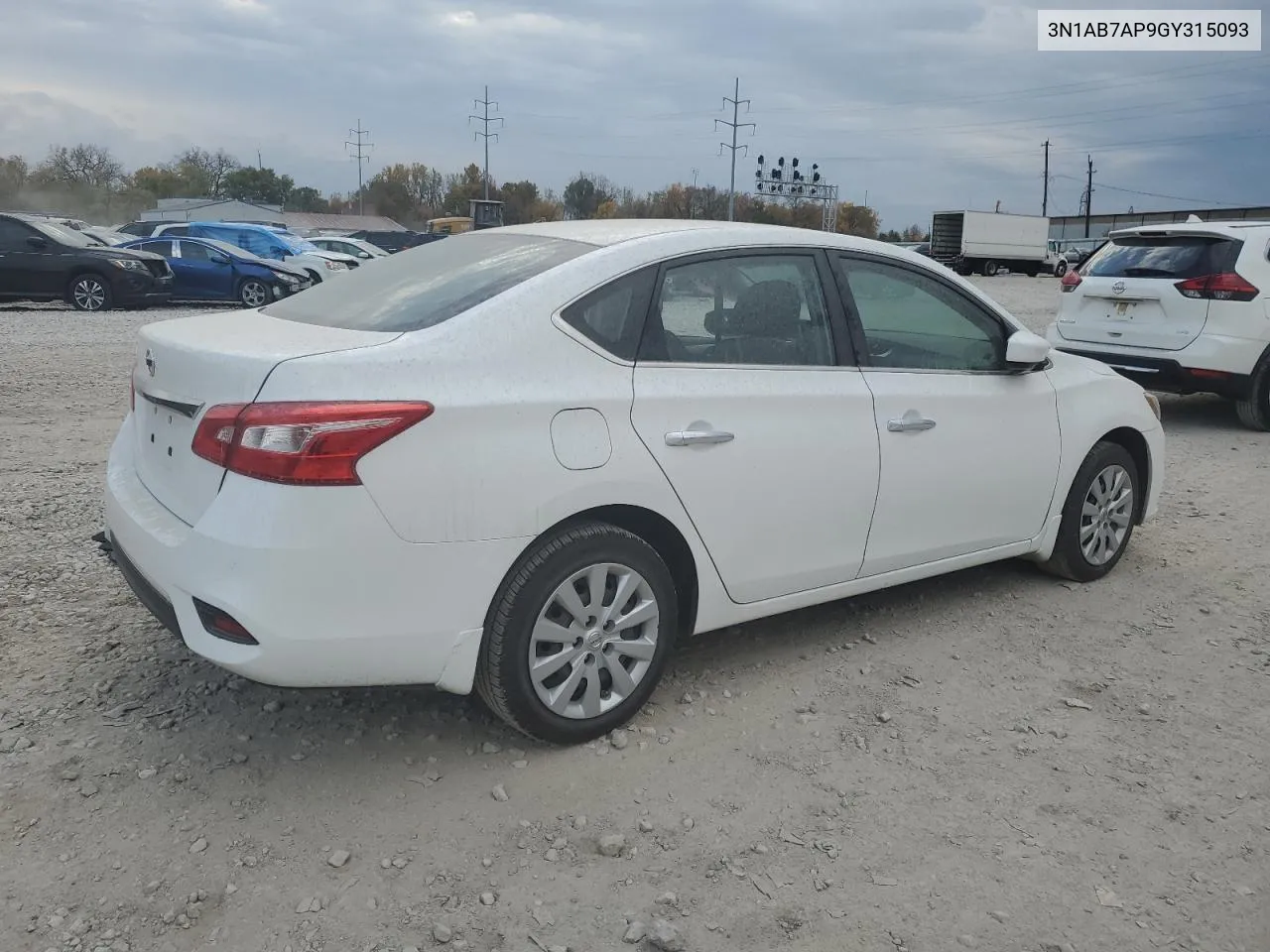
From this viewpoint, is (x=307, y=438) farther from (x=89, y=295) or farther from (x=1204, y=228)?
(x=89, y=295)

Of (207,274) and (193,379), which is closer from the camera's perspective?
(193,379)

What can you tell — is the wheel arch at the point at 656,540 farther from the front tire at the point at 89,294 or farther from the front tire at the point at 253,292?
the front tire at the point at 253,292

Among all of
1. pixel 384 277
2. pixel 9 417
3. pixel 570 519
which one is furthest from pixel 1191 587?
pixel 9 417

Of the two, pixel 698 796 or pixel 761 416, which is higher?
pixel 761 416

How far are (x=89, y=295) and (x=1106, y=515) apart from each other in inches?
626

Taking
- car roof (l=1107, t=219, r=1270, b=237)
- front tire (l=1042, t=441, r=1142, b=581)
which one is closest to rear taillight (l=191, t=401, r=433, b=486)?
front tire (l=1042, t=441, r=1142, b=581)

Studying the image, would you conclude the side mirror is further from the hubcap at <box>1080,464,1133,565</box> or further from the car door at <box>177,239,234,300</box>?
the car door at <box>177,239,234,300</box>

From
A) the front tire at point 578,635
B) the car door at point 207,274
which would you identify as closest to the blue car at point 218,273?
the car door at point 207,274

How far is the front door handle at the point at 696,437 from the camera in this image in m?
3.31

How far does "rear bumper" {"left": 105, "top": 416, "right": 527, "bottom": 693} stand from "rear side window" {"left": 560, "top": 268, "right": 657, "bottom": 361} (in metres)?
0.71

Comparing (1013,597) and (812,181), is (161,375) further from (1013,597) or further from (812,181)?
Result: (812,181)

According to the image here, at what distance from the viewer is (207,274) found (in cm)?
1828

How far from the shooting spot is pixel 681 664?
13.2 ft

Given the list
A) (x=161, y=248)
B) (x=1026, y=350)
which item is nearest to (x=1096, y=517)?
(x=1026, y=350)
